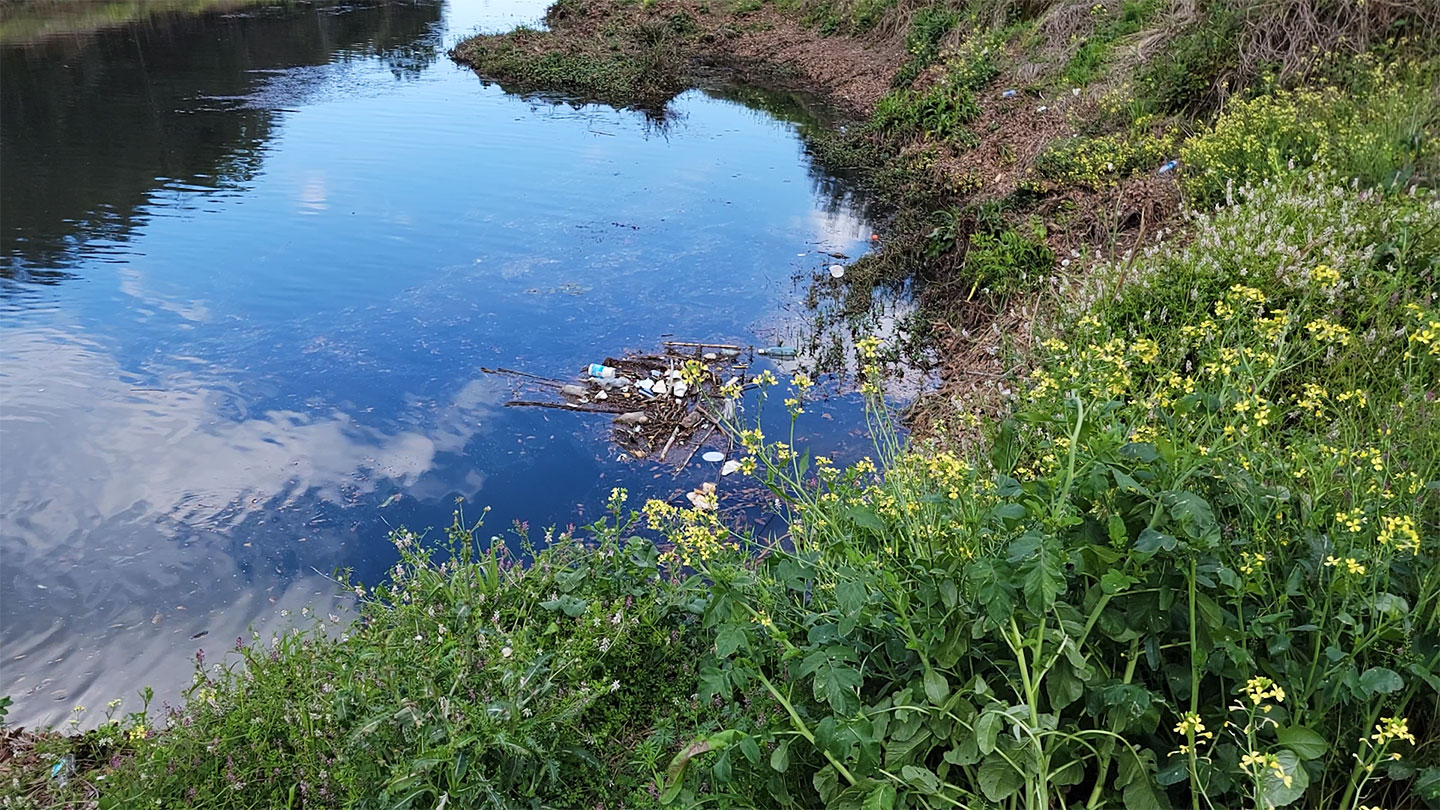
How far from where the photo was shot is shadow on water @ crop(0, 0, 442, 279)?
909 centimetres

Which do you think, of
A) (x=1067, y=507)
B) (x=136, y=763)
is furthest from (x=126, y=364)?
(x=1067, y=507)

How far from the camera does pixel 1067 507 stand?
83.5 inches

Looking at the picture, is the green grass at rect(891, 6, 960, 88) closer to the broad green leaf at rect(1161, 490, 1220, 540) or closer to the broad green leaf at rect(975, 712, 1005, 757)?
the broad green leaf at rect(1161, 490, 1220, 540)

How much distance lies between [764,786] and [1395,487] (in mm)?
1878

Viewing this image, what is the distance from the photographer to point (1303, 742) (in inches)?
72.7

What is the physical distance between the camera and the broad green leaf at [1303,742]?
1821 millimetres

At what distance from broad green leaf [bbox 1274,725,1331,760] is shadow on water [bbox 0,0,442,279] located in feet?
30.9

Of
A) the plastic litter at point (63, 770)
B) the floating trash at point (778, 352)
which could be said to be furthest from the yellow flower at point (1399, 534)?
the floating trash at point (778, 352)

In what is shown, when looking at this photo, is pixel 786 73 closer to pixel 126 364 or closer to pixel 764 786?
pixel 126 364

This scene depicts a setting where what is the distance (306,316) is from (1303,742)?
708 centimetres

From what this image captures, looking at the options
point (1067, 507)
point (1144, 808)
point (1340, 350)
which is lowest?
point (1144, 808)

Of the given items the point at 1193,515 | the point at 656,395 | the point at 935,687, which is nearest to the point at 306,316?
the point at 656,395

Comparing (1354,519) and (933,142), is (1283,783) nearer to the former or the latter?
(1354,519)

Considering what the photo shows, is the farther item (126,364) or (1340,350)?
(126,364)
